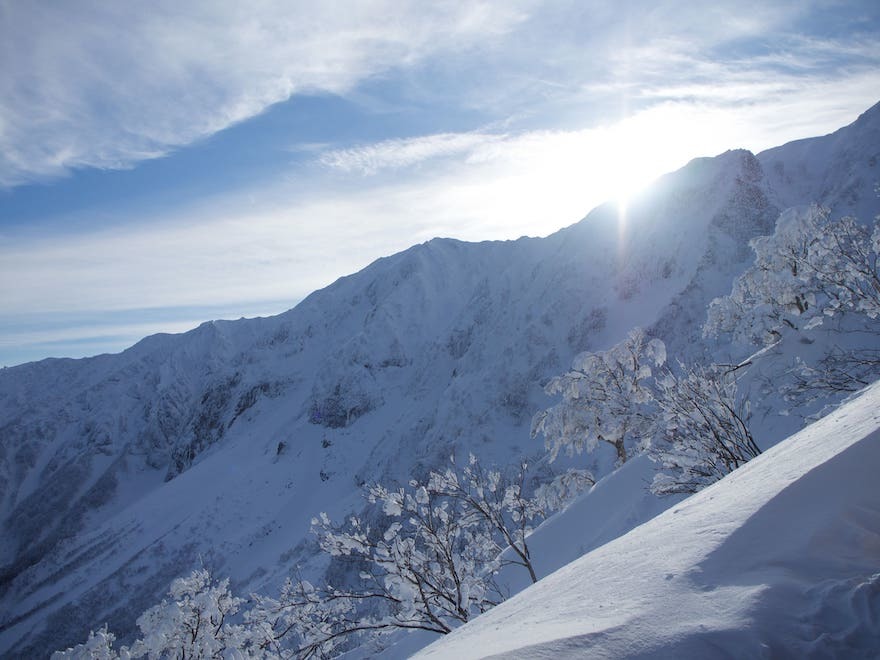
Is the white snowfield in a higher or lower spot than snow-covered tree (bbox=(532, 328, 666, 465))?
higher

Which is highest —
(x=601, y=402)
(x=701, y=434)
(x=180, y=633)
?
(x=701, y=434)

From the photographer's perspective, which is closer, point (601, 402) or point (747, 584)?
point (747, 584)

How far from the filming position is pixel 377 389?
7525 cm

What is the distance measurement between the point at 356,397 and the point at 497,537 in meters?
48.8

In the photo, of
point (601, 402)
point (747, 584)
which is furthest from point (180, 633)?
point (601, 402)

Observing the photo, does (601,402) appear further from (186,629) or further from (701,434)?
(186,629)

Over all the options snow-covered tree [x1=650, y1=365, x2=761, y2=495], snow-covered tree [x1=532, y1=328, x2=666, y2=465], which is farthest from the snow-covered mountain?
snow-covered tree [x1=532, y1=328, x2=666, y2=465]

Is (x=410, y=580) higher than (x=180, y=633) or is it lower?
higher

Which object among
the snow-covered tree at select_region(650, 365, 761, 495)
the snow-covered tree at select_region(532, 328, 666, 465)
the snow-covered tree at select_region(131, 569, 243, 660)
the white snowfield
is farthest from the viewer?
the snow-covered tree at select_region(532, 328, 666, 465)

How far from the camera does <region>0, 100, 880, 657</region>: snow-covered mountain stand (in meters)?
43.6

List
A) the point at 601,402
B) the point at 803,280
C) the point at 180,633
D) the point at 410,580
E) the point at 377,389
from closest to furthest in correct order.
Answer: the point at 410,580 → the point at 180,633 → the point at 803,280 → the point at 601,402 → the point at 377,389

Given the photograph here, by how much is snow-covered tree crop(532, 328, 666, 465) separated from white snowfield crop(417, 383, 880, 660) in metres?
13.1

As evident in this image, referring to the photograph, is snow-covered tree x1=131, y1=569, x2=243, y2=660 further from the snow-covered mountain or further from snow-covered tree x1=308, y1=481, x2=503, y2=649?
the snow-covered mountain

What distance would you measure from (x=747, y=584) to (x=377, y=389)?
243 ft
